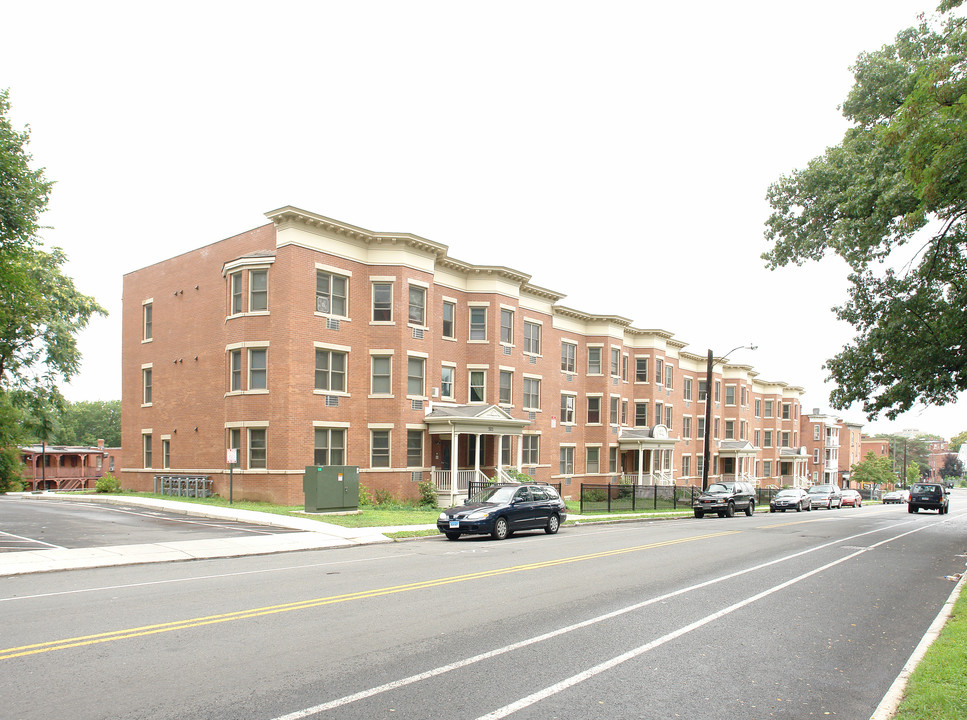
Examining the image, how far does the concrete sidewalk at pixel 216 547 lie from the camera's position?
14.1m

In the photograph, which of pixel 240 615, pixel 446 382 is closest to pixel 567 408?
pixel 446 382

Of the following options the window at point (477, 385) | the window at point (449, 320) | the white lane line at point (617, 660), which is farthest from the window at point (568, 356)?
the white lane line at point (617, 660)

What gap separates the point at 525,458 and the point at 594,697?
34088 mm

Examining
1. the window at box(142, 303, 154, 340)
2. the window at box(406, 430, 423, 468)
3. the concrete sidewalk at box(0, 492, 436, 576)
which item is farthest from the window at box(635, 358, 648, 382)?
the concrete sidewalk at box(0, 492, 436, 576)

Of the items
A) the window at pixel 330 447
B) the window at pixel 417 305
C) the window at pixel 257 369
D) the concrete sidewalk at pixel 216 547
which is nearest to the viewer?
the concrete sidewalk at pixel 216 547

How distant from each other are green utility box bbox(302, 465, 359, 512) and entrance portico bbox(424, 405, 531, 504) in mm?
6728

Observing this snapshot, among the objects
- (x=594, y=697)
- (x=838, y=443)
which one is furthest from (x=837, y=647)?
(x=838, y=443)

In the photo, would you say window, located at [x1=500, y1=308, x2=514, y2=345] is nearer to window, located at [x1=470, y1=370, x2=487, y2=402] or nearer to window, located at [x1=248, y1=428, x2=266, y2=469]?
window, located at [x1=470, y1=370, x2=487, y2=402]

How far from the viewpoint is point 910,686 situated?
642 cm

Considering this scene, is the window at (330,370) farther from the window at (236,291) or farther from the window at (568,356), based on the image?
the window at (568,356)

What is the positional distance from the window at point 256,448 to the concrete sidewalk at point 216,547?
11.7 feet

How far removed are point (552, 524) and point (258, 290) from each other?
595 inches

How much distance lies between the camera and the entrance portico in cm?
3178

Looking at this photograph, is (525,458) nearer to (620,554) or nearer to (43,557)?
(620,554)
